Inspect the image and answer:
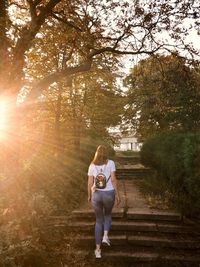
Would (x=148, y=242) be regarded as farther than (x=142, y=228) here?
No

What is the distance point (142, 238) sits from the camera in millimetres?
8469

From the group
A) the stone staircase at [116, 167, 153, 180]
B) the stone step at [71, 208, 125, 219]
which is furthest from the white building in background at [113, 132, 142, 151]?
the stone step at [71, 208, 125, 219]

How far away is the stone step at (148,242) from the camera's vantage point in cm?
817

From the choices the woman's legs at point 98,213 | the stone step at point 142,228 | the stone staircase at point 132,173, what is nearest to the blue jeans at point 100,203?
the woman's legs at point 98,213

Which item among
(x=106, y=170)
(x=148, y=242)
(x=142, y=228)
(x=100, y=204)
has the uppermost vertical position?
(x=106, y=170)

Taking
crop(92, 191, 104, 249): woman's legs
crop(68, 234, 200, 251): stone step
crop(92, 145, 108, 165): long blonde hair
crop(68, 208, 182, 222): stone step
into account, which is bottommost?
crop(68, 234, 200, 251): stone step

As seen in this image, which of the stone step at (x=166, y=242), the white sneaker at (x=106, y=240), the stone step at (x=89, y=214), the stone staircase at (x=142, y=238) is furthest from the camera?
the stone step at (x=89, y=214)

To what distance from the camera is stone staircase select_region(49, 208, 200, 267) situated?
7.64 meters

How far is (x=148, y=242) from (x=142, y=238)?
0.23 m

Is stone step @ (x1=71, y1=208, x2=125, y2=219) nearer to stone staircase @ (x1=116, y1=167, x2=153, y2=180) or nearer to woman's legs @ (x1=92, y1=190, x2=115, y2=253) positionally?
woman's legs @ (x1=92, y1=190, x2=115, y2=253)

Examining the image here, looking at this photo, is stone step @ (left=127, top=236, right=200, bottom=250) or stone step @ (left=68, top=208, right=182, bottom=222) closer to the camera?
stone step @ (left=127, top=236, right=200, bottom=250)

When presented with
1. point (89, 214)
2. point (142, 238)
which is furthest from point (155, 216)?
point (89, 214)

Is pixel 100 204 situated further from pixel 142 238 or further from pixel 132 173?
pixel 132 173

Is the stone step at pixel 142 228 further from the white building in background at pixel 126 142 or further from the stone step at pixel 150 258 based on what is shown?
the white building in background at pixel 126 142
